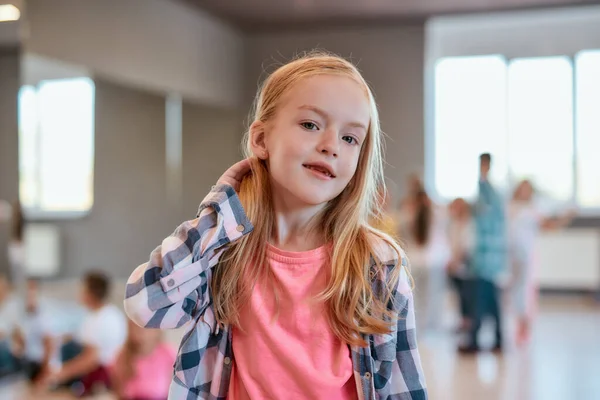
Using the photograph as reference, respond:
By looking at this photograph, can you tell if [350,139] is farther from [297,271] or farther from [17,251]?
[17,251]

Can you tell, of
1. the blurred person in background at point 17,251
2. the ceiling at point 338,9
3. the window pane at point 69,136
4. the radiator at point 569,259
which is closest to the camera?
the ceiling at point 338,9

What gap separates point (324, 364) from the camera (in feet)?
2.45

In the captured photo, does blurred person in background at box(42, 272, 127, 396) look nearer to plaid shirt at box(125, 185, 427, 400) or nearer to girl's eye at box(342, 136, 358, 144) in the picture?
plaid shirt at box(125, 185, 427, 400)

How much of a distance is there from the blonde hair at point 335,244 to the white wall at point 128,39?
4.59 ft

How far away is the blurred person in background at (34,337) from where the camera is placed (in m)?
3.09

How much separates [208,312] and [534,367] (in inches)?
92.8

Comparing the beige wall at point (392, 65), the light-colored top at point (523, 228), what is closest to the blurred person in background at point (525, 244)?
the light-colored top at point (523, 228)

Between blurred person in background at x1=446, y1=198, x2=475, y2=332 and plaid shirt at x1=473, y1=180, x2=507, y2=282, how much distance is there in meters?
0.03

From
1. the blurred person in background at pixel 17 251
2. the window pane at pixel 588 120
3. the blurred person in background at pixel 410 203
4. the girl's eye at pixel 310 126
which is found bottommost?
the blurred person in background at pixel 17 251

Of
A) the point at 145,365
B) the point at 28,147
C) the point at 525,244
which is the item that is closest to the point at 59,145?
the point at 28,147

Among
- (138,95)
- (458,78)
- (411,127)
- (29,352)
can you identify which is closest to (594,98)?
(458,78)

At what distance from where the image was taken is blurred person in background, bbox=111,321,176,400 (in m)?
2.49

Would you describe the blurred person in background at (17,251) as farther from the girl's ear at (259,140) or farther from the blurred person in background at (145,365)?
the girl's ear at (259,140)

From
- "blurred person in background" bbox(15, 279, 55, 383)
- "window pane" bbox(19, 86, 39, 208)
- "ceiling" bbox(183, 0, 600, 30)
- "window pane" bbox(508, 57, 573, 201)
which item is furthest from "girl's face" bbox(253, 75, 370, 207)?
"blurred person in background" bbox(15, 279, 55, 383)
